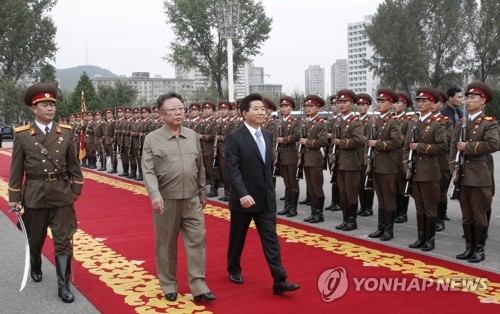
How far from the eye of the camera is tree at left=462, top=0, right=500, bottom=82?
106ft

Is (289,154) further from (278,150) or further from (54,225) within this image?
(54,225)

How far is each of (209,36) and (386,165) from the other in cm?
3219

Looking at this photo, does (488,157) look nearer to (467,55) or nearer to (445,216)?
(445,216)

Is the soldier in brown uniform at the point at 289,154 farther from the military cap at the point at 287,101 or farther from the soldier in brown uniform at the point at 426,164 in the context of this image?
the soldier in brown uniform at the point at 426,164

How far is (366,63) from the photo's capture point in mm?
37562

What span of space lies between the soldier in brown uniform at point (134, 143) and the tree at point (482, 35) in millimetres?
26798

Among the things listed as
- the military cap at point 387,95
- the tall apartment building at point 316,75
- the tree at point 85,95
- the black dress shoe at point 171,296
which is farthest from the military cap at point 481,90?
the tall apartment building at point 316,75

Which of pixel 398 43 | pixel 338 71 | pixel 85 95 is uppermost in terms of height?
pixel 338 71

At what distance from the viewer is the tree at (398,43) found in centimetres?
3453

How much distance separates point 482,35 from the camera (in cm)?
3284

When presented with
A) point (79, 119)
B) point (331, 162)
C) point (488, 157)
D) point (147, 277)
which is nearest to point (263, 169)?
point (147, 277)

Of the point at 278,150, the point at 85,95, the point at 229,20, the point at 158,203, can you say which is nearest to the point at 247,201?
the point at 158,203

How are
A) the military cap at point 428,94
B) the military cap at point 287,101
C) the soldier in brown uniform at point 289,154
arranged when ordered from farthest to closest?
the military cap at point 287,101
the soldier in brown uniform at point 289,154
the military cap at point 428,94

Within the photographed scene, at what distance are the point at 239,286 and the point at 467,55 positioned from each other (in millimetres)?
34097
